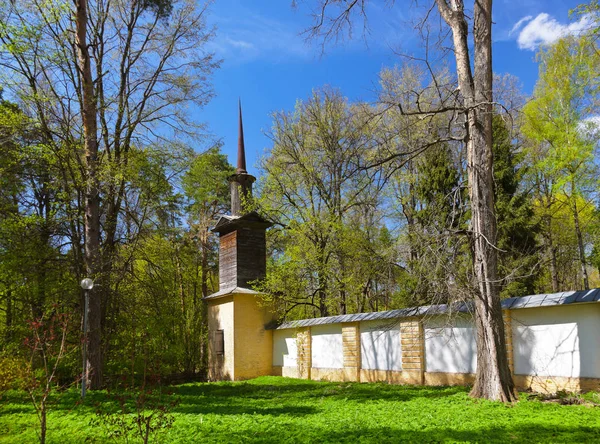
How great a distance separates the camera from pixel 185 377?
20953mm

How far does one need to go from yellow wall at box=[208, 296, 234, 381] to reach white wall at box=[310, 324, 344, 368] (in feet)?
12.1

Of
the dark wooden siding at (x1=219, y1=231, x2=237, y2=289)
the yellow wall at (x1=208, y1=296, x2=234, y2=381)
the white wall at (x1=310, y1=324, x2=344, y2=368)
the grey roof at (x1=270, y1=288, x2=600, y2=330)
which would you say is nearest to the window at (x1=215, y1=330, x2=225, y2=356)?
the yellow wall at (x1=208, y1=296, x2=234, y2=381)

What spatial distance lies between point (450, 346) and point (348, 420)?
4650 millimetres

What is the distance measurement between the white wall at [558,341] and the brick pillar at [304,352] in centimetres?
779

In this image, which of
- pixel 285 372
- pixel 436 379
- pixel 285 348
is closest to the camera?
pixel 436 379

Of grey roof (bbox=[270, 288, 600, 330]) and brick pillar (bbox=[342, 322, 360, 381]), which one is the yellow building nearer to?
grey roof (bbox=[270, 288, 600, 330])

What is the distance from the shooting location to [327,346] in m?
15.0

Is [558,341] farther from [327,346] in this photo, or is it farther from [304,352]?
[304,352]

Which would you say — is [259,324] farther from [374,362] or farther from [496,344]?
[496,344]

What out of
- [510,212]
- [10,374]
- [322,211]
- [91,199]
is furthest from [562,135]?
[10,374]

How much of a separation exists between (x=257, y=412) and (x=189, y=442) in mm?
2411

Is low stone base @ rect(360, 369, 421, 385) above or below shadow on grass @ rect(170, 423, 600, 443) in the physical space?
below

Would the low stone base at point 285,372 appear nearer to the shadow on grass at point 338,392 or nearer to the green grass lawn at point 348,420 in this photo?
the shadow on grass at point 338,392

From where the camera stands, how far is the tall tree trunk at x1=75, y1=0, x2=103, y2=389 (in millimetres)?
12328
